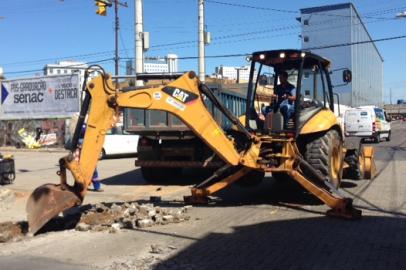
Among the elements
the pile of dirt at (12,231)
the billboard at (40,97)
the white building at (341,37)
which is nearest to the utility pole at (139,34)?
the billboard at (40,97)

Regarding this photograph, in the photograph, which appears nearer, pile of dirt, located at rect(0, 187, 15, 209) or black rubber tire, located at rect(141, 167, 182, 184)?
pile of dirt, located at rect(0, 187, 15, 209)

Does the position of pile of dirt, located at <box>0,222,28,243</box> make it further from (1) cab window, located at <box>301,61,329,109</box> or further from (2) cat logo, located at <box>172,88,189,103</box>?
(1) cab window, located at <box>301,61,329,109</box>

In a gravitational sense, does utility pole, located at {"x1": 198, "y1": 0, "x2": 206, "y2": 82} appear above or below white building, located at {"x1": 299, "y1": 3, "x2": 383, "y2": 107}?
below

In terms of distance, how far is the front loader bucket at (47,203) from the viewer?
8.17 metres

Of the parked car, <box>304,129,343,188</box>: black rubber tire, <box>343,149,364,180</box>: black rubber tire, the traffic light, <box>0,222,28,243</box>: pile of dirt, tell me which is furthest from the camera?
the parked car

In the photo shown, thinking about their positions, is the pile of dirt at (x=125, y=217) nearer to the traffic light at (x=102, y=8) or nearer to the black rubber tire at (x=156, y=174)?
the black rubber tire at (x=156, y=174)

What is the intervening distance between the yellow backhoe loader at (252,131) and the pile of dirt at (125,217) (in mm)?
775

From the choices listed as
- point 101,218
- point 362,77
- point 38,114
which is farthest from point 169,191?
point 362,77

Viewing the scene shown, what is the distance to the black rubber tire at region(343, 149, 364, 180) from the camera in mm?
13220

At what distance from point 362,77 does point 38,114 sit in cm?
6846

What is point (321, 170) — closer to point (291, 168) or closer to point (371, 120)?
point (291, 168)

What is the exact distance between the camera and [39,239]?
827 cm

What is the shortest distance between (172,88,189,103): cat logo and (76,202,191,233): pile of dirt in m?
1.94

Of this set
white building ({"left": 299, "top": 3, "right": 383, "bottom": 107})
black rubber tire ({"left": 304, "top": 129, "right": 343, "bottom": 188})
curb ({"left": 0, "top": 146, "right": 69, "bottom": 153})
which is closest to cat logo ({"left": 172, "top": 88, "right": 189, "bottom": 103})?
black rubber tire ({"left": 304, "top": 129, "right": 343, "bottom": 188})
